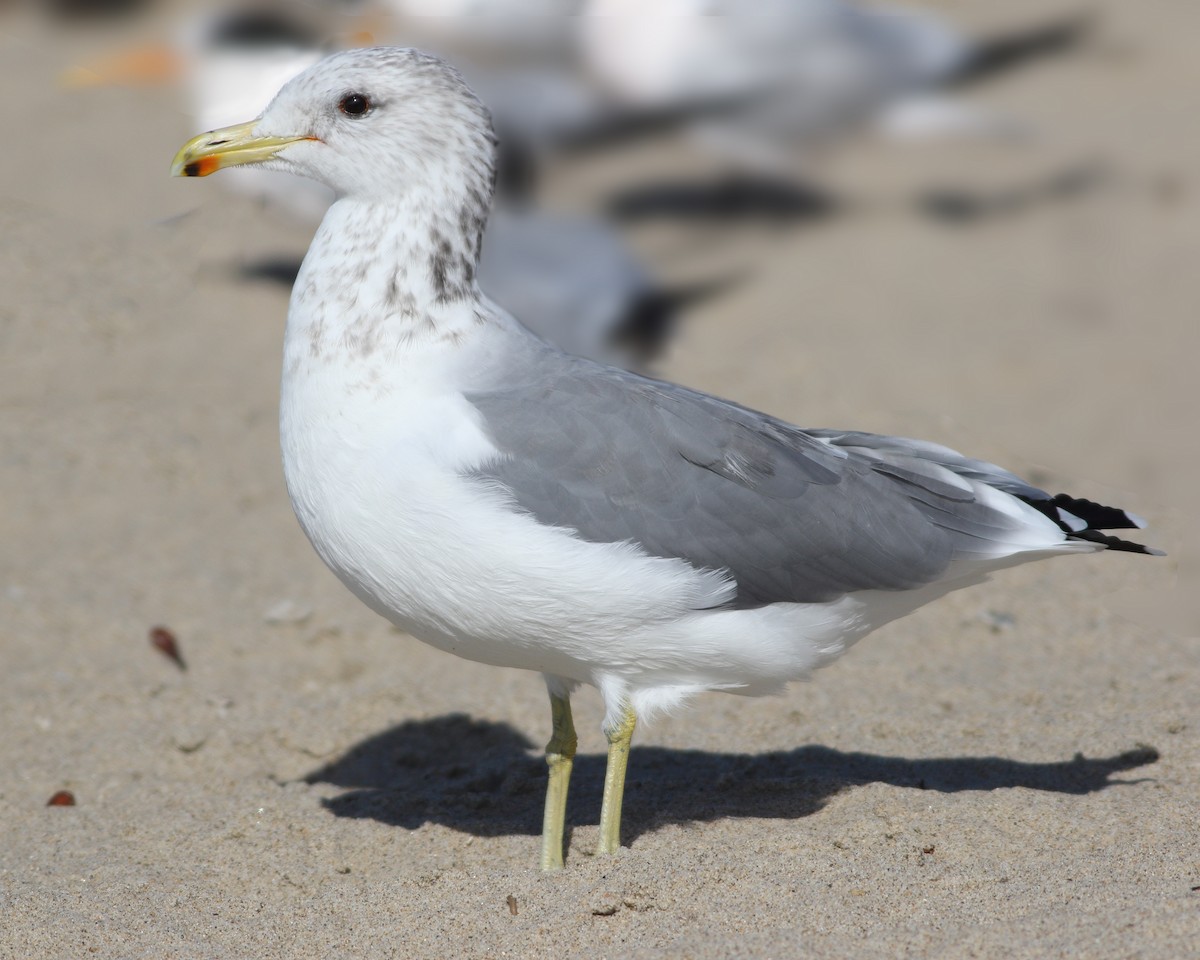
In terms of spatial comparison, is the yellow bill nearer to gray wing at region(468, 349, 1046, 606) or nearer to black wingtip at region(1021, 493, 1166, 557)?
gray wing at region(468, 349, 1046, 606)

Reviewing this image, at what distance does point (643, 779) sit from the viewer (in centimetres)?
434

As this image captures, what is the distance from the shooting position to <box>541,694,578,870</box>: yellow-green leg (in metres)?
3.66

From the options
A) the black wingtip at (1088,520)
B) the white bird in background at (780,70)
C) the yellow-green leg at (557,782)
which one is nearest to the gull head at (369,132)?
the yellow-green leg at (557,782)

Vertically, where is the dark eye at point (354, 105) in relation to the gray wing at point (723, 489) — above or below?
above

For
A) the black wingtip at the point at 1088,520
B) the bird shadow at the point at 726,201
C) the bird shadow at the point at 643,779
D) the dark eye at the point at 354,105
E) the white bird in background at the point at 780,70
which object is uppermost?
the dark eye at the point at 354,105

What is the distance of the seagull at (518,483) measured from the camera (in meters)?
3.36

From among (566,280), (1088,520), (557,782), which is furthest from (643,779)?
(566,280)

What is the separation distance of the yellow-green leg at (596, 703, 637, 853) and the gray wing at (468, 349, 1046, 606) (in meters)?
0.43

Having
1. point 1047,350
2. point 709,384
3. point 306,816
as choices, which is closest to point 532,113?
point 709,384

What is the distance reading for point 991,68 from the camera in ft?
32.4

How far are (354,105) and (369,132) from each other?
3.2 inches

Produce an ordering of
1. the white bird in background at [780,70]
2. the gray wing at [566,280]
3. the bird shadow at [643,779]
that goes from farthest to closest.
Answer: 1. the white bird in background at [780,70]
2. the gray wing at [566,280]
3. the bird shadow at [643,779]

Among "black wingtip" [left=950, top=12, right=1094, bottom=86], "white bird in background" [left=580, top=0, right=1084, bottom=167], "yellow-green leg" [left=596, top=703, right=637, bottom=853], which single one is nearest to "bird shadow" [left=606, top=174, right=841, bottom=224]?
"white bird in background" [left=580, top=0, right=1084, bottom=167]

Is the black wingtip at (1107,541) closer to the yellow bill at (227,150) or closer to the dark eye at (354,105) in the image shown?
the dark eye at (354,105)
